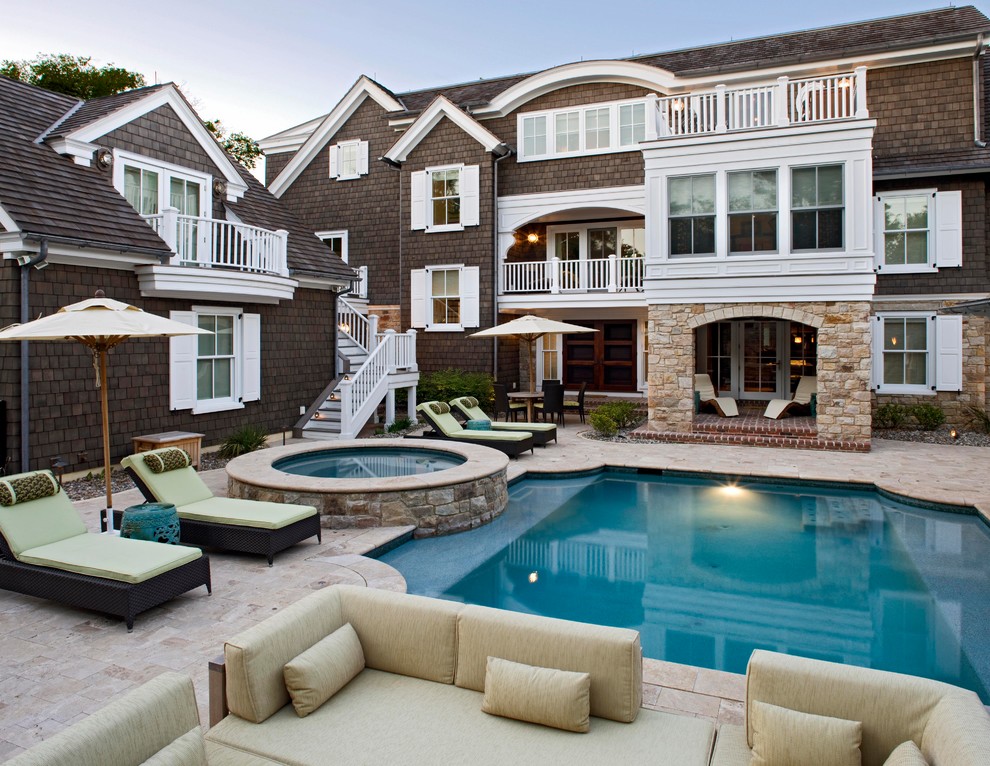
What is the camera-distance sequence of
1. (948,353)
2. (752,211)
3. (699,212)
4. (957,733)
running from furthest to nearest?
(948,353) → (699,212) → (752,211) → (957,733)

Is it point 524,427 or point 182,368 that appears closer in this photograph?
point 182,368

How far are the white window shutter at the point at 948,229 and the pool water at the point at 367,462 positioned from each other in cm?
1166

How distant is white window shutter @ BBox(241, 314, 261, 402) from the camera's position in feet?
43.9

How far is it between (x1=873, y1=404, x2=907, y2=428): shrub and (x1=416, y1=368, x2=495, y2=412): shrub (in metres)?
8.93

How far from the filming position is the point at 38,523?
5.98 m

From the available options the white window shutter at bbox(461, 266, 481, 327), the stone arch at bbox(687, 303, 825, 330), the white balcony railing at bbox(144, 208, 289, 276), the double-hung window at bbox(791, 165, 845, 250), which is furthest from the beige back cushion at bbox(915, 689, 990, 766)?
the white window shutter at bbox(461, 266, 481, 327)

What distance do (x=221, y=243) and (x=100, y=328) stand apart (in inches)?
231

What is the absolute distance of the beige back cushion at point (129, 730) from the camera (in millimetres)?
2531

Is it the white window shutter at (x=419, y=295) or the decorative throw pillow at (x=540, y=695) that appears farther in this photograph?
the white window shutter at (x=419, y=295)

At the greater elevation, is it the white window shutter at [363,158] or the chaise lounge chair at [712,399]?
the white window shutter at [363,158]

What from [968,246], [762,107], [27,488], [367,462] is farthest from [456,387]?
[27,488]

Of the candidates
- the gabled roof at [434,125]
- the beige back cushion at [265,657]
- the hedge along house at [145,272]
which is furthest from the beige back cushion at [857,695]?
the gabled roof at [434,125]

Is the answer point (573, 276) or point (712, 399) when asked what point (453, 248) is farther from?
point (712, 399)

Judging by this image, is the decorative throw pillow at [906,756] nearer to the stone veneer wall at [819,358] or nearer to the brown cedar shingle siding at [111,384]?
the brown cedar shingle siding at [111,384]
